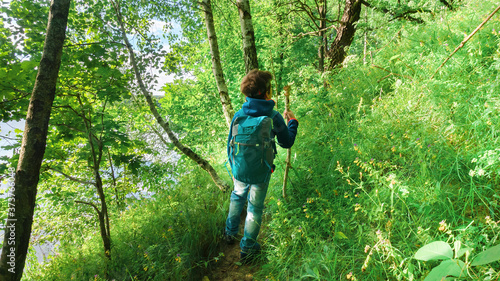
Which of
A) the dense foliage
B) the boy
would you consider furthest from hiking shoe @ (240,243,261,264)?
the dense foliage

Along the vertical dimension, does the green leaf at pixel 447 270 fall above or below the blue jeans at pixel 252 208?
above

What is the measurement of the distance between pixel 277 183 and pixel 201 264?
146 cm

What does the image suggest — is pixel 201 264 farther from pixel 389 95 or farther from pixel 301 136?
pixel 389 95

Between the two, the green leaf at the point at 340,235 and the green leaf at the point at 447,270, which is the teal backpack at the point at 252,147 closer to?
the green leaf at the point at 340,235

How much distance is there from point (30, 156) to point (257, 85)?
1.91m

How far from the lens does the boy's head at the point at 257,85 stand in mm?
2438

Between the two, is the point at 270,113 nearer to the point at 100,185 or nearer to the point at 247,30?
the point at 247,30

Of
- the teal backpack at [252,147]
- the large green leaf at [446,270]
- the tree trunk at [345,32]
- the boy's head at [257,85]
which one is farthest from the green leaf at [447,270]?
the tree trunk at [345,32]

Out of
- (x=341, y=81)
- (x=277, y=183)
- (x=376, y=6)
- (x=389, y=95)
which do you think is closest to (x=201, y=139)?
(x=277, y=183)

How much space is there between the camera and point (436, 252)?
3.90ft

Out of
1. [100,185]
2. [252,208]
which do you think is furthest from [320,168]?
[100,185]

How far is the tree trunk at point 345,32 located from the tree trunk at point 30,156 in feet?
16.7

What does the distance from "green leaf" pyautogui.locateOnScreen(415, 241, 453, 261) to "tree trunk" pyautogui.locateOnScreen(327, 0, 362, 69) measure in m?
4.86

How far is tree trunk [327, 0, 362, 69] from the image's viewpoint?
205 inches
